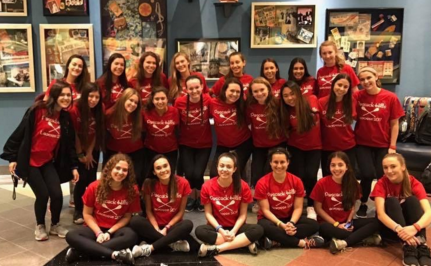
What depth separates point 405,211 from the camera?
2795mm

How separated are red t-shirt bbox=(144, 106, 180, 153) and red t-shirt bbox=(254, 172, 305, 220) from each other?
906 mm

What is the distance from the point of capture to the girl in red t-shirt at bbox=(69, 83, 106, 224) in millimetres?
3221

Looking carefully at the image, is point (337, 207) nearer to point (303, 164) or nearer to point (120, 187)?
point (303, 164)

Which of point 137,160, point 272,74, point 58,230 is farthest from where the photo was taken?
point 272,74

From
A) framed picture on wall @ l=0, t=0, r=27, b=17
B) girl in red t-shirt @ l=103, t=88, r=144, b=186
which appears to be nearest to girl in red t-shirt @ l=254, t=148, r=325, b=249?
girl in red t-shirt @ l=103, t=88, r=144, b=186

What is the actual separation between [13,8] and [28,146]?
Result: 212 cm

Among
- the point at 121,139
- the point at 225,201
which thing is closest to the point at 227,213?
the point at 225,201

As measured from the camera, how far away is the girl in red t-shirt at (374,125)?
3400 mm

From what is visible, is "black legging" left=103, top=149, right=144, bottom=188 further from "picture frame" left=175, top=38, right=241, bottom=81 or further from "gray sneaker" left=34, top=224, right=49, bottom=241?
"picture frame" left=175, top=38, right=241, bottom=81

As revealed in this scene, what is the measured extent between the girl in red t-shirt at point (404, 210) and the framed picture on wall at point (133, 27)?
2661 millimetres

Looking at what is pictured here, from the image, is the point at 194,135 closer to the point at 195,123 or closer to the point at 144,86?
the point at 195,123

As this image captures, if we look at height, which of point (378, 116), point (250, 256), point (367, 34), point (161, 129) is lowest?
point (250, 256)

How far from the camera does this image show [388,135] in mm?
3449

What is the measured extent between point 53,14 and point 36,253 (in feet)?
8.66
